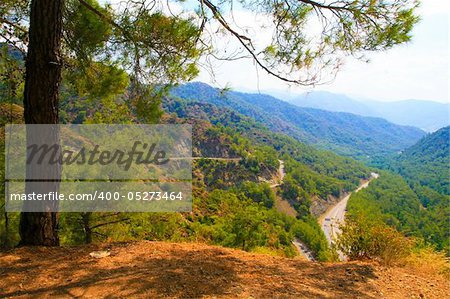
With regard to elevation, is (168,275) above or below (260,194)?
above

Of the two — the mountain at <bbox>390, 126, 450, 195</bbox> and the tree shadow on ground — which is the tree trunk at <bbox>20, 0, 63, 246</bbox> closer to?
the tree shadow on ground

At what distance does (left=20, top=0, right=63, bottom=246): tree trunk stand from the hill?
0.62 meters

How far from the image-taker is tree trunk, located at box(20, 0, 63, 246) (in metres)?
2.90

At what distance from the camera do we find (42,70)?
2.96 metres

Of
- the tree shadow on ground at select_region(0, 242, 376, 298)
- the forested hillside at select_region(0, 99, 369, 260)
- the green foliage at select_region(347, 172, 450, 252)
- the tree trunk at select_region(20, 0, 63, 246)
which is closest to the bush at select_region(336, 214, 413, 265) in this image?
the tree shadow on ground at select_region(0, 242, 376, 298)

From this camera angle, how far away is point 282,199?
58375mm

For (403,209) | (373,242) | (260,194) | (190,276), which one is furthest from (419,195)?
(190,276)

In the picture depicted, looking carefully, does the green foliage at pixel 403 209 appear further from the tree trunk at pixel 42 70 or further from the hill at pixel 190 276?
the tree trunk at pixel 42 70

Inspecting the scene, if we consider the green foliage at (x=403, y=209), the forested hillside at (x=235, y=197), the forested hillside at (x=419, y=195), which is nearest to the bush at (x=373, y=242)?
the forested hillside at (x=235, y=197)

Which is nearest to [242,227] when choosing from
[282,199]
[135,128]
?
[135,128]

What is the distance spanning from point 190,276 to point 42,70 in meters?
2.30

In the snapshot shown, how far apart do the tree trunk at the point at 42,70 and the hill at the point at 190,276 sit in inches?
24.5

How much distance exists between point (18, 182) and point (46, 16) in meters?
3.48

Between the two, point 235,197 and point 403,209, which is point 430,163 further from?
point 235,197
